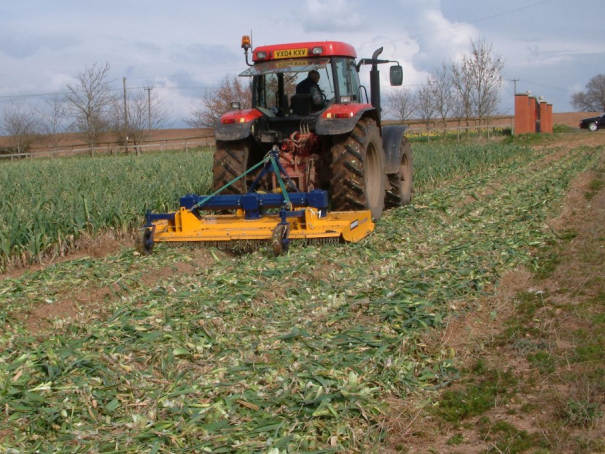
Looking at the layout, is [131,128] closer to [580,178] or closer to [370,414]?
[580,178]

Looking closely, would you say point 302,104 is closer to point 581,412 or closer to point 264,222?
point 264,222

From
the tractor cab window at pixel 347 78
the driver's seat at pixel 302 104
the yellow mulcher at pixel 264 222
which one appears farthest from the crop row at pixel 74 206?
the tractor cab window at pixel 347 78

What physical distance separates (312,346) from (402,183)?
6.73 meters

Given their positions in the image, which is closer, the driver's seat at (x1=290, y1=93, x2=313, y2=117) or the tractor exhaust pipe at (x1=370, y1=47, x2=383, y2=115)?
the driver's seat at (x1=290, y1=93, x2=313, y2=117)

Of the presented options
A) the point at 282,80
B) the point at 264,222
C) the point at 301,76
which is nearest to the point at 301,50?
the point at 301,76

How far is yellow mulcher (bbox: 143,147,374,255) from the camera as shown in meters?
6.90

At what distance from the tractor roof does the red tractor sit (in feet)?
0.04

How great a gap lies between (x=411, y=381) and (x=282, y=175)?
4450 millimetres

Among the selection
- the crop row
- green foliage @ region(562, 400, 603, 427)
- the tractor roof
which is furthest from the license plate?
green foliage @ region(562, 400, 603, 427)

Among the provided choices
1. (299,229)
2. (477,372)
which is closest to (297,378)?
(477,372)

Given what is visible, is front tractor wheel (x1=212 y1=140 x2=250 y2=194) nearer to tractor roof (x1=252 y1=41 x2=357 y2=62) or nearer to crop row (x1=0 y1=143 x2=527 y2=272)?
tractor roof (x1=252 y1=41 x2=357 y2=62)

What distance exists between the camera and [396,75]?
356 inches

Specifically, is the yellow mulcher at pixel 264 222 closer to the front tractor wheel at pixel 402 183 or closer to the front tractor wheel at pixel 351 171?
the front tractor wheel at pixel 351 171

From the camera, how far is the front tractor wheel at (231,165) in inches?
319
